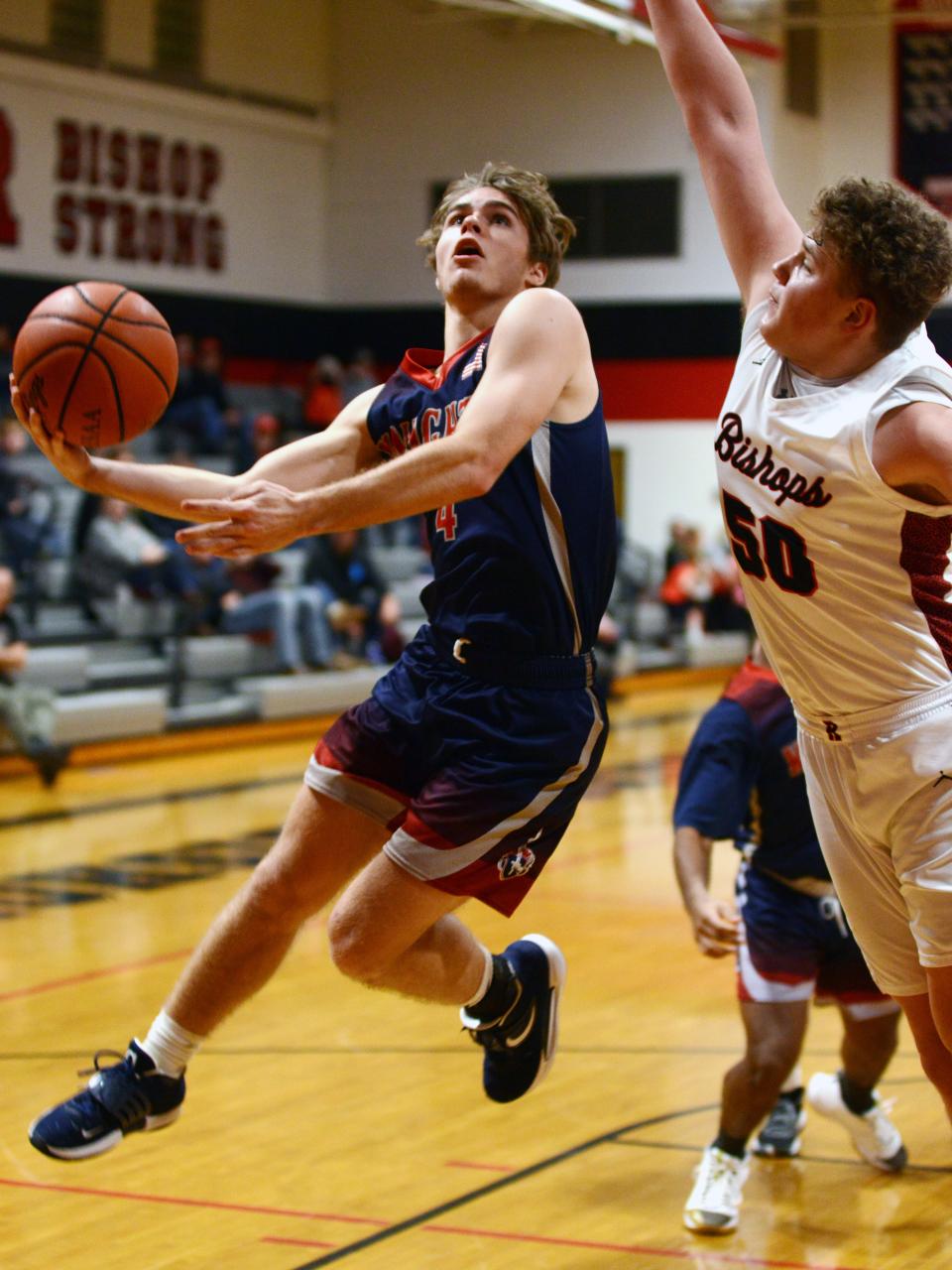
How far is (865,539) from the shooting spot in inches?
127

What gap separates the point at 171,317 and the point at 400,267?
11.4ft

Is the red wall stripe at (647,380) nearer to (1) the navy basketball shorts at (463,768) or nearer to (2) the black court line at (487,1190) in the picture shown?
(2) the black court line at (487,1190)

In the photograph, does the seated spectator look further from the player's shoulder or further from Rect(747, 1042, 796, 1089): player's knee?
the player's shoulder

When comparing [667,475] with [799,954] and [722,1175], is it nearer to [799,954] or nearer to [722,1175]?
[799,954]

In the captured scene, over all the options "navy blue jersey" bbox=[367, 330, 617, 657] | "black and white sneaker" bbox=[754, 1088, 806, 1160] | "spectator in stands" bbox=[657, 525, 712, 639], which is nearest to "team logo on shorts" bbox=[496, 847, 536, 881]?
"navy blue jersey" bbox=[367, 330, 617, 657]

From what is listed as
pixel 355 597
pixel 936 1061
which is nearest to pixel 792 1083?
pixel 936 1061

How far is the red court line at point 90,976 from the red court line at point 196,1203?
1.97 meters

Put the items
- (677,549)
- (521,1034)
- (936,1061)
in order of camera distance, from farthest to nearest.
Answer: (677,549)
(521,1034)
(936,1061)

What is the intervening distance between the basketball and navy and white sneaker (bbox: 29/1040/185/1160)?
1315 millimetres

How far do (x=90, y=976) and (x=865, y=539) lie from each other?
4703mm

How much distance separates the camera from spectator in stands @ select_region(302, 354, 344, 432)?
19266mm

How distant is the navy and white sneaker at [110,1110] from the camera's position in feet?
12.6

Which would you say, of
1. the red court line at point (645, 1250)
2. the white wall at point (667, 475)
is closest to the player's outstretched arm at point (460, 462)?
the red court line at point (645, 1250)

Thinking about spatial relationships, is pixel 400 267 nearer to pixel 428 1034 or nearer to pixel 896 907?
pixel 428 1034
